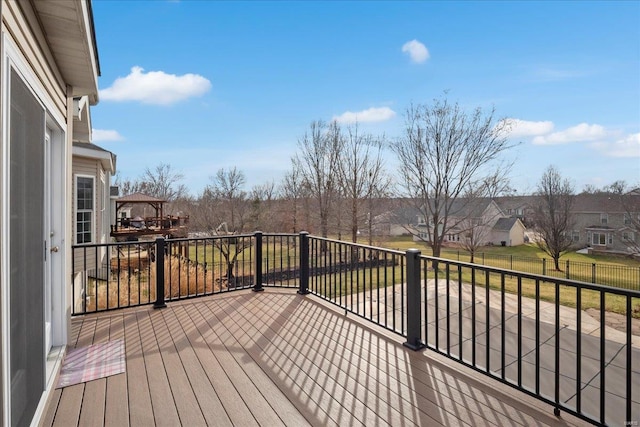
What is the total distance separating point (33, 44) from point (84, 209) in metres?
8.18

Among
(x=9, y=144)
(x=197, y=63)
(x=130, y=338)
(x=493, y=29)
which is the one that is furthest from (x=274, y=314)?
(x=197, y=63)

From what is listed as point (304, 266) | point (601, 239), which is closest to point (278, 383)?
point (304, 266)

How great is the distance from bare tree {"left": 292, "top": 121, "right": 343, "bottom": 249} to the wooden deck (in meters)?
12.3

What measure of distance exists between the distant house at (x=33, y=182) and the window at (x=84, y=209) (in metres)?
6.74

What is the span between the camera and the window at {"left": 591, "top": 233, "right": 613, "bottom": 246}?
16931mm

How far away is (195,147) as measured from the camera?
20797 millimetres

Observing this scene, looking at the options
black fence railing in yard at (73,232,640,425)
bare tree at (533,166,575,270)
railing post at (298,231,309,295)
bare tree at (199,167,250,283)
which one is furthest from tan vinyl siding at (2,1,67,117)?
bare tree at (533,166,575,270)

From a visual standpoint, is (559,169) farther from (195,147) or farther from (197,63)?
(195,147)

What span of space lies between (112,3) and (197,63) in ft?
21.5

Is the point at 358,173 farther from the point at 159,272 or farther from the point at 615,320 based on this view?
the point at 159,272

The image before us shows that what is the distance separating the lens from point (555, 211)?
1639 cm

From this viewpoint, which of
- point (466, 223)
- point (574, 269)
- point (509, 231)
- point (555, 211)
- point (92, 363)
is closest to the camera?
point (92, 363)

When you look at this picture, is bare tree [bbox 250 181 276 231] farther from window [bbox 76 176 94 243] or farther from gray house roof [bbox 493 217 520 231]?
gray house roof [bbox 493 217 520 231]

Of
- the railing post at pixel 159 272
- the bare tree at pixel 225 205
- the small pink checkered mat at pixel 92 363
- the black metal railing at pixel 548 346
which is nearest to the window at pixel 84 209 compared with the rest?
the railing post at pixel 159 272
